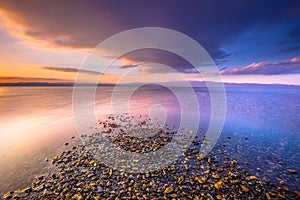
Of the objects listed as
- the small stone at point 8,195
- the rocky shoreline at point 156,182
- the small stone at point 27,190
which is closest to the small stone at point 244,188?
the rocky shoreline at point 156,182

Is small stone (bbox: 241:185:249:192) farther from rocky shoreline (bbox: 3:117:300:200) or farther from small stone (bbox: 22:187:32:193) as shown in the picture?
small stone (bbox: 22:187:32:193)

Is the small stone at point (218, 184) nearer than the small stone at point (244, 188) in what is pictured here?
No

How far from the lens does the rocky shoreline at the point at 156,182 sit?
5.42 m

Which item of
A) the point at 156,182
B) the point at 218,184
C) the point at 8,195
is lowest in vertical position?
the point at 8,195

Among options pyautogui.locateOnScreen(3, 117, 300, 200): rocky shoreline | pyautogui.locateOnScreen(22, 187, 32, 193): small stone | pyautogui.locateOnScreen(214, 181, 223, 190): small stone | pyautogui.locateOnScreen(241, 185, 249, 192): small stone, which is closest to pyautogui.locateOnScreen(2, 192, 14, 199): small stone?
pyautogui.locateOnScreen(3, 117, 300, 200): rocky shoreline

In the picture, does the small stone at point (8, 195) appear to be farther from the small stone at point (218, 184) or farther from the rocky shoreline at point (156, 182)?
the small stone at point (218, 184)

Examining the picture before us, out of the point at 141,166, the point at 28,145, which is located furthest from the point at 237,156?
the point at 28,145

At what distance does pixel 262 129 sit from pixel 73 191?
17247mm

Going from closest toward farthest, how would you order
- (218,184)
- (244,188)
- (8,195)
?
(8,195) → (244,188) → (218,184)

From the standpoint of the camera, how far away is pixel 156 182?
20.1 ft

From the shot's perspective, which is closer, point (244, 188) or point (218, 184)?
point (244, 188)

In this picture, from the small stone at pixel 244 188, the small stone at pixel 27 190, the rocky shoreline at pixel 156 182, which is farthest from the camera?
the small stone at pixel 27 190

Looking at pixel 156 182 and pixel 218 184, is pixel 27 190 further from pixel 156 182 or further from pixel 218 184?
pixel 218 184

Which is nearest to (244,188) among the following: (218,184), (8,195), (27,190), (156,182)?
(218,184)
